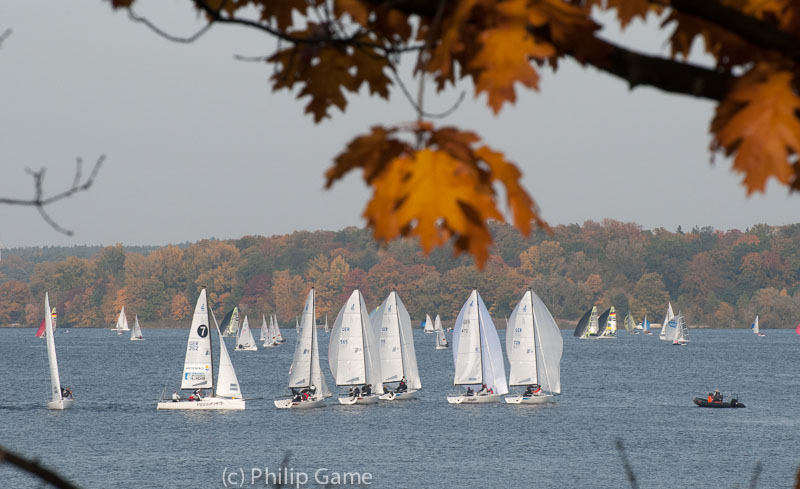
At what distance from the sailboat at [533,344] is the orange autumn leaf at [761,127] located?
201 feet

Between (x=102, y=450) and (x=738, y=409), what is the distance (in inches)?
2034

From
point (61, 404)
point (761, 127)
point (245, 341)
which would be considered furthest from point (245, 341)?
point (761, 127)

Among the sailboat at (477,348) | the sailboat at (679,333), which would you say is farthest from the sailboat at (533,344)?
the sailboat at (679,333)

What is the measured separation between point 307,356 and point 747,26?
64901 mm

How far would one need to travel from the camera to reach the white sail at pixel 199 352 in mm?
59969

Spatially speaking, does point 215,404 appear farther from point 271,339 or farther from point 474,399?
point 271,339

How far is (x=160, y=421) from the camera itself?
72.3 m

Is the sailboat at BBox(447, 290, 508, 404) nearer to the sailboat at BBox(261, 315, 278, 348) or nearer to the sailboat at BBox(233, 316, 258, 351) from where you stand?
the sailboat at BBox(233, 316, 258, 351)

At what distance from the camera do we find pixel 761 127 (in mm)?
2049

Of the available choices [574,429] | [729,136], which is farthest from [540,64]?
[574,429]

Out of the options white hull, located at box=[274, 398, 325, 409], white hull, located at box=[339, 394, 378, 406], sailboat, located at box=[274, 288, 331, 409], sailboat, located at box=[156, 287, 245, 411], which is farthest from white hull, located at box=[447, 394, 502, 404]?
sailboat, located at box=[156, 287, 245, 411]

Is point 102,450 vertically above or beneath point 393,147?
beneath

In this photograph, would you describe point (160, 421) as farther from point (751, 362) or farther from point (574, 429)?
point (751, 362)

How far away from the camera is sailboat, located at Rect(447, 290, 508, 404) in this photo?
65.9 m
